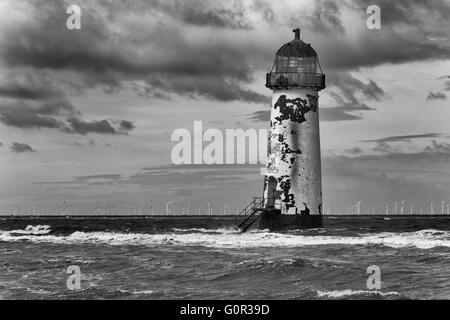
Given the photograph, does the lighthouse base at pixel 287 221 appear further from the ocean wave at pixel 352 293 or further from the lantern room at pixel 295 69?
the ocean wave at pixel 352 293

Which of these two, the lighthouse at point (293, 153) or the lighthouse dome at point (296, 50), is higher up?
the lighthouse dome at point (296, 50)

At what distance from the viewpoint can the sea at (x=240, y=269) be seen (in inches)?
877

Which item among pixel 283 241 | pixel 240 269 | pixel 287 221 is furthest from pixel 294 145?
pixel 240 269

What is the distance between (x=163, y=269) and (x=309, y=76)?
1921 centimetres

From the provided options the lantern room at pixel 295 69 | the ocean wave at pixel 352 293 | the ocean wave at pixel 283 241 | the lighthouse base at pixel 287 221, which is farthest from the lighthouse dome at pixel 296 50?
the ocean wave at pixel 352 293

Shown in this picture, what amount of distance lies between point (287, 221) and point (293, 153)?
3652 mm

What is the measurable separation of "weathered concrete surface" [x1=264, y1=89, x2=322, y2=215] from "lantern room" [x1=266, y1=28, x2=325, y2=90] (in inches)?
21.0

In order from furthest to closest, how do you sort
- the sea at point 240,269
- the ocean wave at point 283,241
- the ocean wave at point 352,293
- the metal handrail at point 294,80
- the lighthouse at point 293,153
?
the metal handrail at point 294,80 < the lighthouse at point 293,153 < the ocean wave at point 283,241 < the sea at point 240,269 < the ocean wave at point 352,293

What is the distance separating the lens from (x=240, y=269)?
2706cm

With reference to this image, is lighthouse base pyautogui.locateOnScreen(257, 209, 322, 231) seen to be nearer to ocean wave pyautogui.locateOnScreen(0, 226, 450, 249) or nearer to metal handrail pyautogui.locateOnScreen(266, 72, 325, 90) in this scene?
ocean wave pyautogui.locateOnScreen(0, 226, 450, 249)
